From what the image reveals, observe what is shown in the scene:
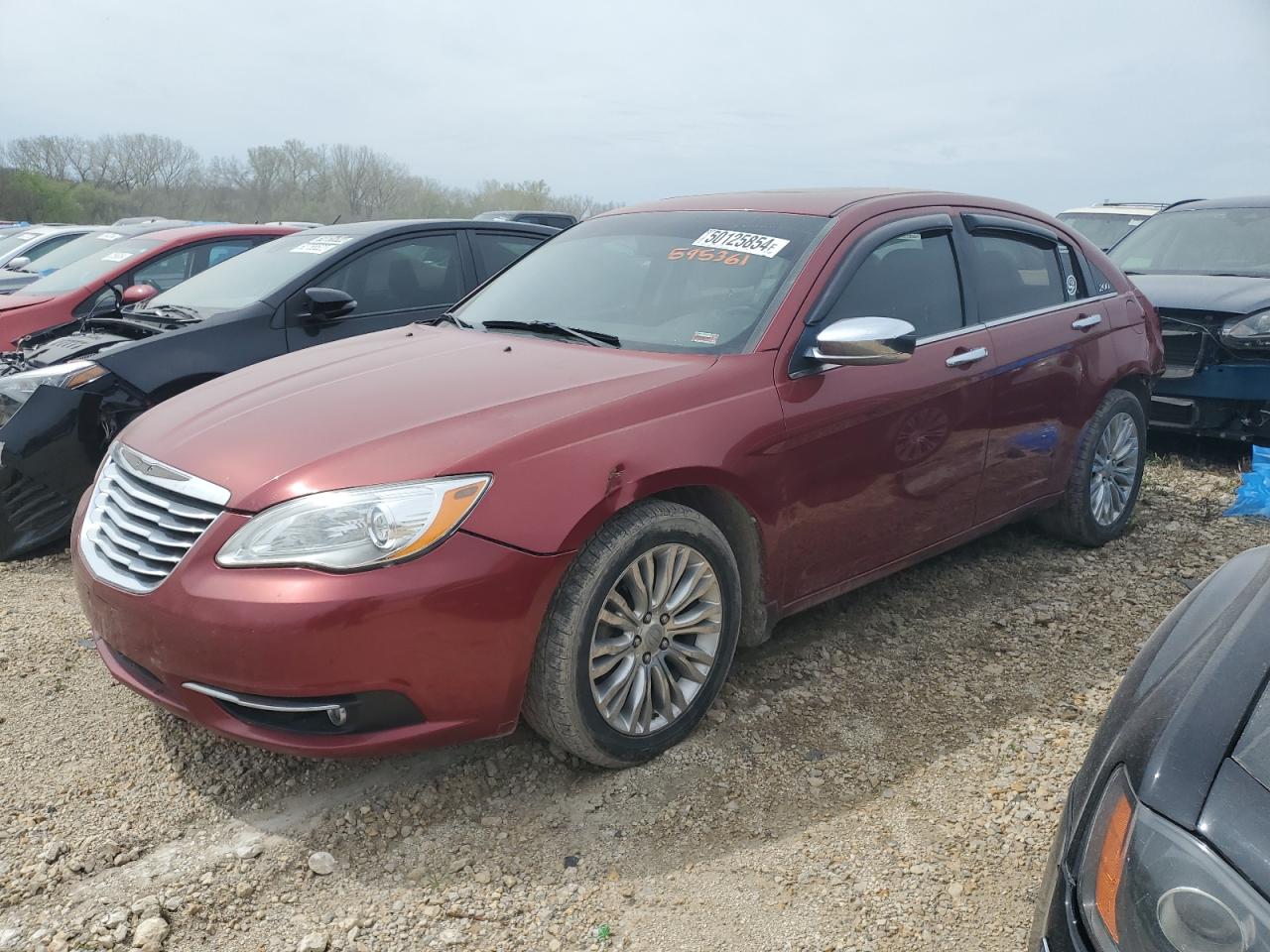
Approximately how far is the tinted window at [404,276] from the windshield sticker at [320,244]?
6.6 inches

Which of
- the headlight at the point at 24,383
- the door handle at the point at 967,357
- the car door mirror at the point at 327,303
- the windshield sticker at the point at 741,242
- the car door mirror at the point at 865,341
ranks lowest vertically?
the headlight at the point at 24,383

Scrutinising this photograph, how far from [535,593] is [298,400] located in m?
1.04

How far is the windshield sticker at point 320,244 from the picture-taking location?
19.1ft

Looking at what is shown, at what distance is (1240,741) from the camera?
1660mm

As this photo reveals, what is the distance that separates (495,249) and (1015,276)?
3.32 metres

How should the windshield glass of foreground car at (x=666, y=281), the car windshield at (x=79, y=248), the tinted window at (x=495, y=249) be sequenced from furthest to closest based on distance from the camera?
the car windshield at (x=79, y=248) → the tinted window at (x=495, y=249) → the windshield glass of foreground car at (x=666, y=281)

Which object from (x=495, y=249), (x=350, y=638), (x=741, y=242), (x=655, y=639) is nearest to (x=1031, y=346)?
(x=741, y=242)

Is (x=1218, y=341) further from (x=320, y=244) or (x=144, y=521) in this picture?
(x=144, y=521)

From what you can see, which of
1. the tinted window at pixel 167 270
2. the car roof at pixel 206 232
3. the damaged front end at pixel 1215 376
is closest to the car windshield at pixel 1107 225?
the damaged front end at pixel 1215 376

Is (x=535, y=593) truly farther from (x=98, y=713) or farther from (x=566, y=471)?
(x=98, y=713)

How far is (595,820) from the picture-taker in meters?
2.82

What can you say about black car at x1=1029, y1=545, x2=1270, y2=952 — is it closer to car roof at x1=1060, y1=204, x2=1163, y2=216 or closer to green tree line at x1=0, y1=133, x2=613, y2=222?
car roof at x1=1060, y1=204, x2=1163, y2=216

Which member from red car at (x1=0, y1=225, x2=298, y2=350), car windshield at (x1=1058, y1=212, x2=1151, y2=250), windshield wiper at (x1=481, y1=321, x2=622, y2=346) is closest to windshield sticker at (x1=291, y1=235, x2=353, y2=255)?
red car at (x1=0, y1=225, x2=298, y2=350)

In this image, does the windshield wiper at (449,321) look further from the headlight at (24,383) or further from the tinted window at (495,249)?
the tinted window at (495,249)
